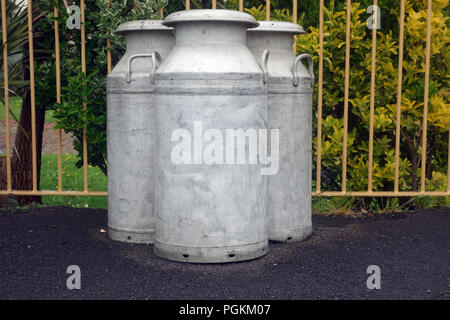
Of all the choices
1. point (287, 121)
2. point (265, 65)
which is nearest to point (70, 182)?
point (287, 121)

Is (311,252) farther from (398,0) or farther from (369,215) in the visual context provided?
(398,0)

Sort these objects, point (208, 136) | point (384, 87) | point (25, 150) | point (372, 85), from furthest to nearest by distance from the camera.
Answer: point (25, 150) < point (384, 87) < point (372, 85) < point (208, 136)

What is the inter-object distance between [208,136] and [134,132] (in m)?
0.72

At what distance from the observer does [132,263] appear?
3756 mm

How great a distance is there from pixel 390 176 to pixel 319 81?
102cm

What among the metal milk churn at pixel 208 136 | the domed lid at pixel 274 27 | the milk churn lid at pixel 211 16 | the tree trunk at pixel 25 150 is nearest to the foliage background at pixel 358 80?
the tree trunk at pixel 25 150

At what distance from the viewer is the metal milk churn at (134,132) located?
4.09m

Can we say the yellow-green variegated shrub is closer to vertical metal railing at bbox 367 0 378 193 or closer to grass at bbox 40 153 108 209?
vertical metal railing at bbox 367 0 378 193

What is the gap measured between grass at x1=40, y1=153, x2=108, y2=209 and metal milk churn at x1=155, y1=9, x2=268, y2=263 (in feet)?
8.53

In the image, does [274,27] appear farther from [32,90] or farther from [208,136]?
[32,90]

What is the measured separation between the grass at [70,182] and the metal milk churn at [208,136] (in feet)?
8.53

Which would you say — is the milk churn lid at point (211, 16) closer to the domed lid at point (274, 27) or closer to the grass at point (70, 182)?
the domed lid at point (274, 27)

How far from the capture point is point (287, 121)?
4164mm
